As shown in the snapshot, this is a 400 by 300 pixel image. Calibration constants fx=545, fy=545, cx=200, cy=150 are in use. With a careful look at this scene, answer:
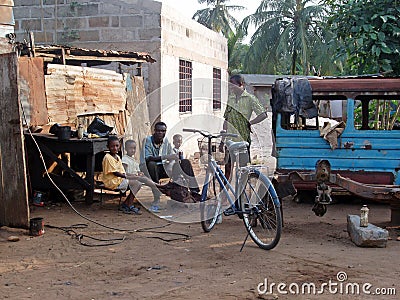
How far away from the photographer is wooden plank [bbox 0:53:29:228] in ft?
20.7

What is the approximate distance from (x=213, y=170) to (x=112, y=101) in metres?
4.42

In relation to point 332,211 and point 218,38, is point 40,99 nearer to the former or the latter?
point 332,211

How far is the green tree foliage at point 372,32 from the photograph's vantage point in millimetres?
8719

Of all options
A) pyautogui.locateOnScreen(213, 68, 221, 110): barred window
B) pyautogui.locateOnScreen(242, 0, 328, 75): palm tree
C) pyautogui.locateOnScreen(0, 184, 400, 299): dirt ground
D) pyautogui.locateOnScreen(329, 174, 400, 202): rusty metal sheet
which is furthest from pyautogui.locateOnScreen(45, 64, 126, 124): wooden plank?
pyautogui.locateOnScreen(242, 0, 328, 75): palm tree

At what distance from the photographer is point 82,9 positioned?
11984mm

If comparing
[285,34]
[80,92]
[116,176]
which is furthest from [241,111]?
[285,34]

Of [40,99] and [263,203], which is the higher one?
[40,99]

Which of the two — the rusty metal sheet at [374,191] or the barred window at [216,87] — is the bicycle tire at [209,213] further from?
the barred window at [216,87]

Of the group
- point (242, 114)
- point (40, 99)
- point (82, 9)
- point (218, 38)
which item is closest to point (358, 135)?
point (242, 114)

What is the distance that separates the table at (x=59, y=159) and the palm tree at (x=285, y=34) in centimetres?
2131

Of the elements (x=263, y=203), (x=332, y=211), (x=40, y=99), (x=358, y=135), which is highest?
(x=40, y=99)

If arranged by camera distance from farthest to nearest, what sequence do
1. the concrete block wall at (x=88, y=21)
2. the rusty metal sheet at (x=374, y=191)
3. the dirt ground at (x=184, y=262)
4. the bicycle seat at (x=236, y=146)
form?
the concrete block wall at (x=88, y=21), the bicycle seat at (x=236, y=146), the rusty metal sheet at (x=374, y=191), the dirt ground at (x=184, y=262)

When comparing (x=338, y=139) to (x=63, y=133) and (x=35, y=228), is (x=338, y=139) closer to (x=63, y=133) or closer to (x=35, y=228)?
(x=63, y=133)

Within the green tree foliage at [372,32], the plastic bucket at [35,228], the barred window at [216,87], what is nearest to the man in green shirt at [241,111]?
the green tree foliage at [372,32]
